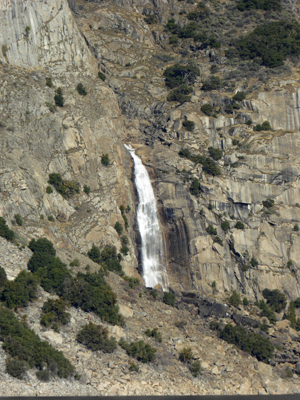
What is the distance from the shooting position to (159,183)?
9550 cm

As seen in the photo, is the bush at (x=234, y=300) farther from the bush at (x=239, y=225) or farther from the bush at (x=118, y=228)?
the bush at (x=118, y=228)

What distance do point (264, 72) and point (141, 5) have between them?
1497 inches

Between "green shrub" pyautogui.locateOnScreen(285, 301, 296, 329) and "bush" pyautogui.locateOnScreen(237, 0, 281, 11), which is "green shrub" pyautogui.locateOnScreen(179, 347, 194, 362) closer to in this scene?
"green shrub" pyautogui.locateOnScreen(285, 301, 296, 329)

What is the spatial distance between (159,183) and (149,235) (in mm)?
9011

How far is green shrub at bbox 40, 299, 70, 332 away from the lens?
62750 mm

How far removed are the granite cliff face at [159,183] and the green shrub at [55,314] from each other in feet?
3.40

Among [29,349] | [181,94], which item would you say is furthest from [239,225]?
[29,349]

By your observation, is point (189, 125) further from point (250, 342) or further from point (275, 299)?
point (250, 342)

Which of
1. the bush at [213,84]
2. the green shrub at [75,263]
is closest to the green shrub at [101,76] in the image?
the bush at [213,84]

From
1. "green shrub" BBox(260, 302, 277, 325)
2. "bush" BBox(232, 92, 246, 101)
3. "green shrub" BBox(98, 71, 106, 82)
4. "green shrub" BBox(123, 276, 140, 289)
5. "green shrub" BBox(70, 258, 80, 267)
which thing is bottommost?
"green shrub" BBox(260, 302, 277, 325)

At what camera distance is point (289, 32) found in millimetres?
127375

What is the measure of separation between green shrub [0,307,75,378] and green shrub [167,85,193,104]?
62.3m

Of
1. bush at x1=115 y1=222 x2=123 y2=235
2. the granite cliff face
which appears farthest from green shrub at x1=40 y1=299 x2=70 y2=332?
bush at x1=115 y1=222 x2=123 y2=235

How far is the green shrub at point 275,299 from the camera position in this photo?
87.2m
